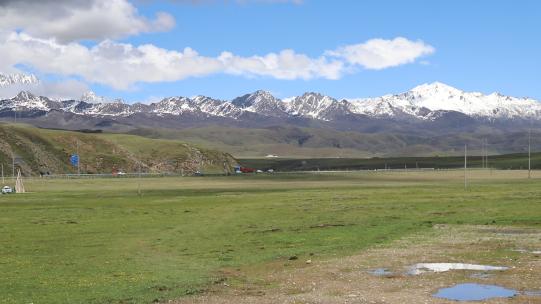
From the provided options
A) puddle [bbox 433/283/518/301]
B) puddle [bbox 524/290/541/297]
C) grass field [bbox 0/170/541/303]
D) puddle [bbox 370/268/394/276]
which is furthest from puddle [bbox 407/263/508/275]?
grass field [bbox 0/170/541/303]

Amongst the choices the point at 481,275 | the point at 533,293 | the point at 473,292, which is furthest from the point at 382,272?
the point at 533,293

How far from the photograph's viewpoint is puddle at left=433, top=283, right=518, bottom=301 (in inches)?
1014

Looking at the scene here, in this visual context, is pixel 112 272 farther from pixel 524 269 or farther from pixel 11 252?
pixel 524 269

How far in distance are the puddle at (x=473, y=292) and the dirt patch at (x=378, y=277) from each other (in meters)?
0.42

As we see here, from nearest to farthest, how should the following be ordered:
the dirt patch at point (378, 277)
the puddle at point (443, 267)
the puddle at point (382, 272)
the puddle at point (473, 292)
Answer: the puddle at point (473, 292) < the dirt patch at point (378, 277) < the puddle at point (382, 272) < the puddle at point (443, 267)

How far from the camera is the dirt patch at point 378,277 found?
26.0m

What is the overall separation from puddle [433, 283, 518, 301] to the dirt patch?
1.38 feet

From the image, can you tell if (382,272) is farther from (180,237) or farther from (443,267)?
(180,237)

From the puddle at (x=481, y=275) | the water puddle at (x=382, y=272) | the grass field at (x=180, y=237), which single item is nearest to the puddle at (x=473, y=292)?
the puddle at (x=481, y=275)

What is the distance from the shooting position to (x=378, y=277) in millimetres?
30453

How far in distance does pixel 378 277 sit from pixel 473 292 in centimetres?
482

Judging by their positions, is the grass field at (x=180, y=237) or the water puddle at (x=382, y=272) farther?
the water puddle at (x=382, y=272)

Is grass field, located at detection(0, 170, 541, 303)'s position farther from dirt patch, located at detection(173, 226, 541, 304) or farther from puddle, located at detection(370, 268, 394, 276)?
puddle, located at detection(370, 268, 394, 276)

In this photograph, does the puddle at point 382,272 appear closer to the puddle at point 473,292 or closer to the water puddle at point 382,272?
the water puddle at point 382,272
